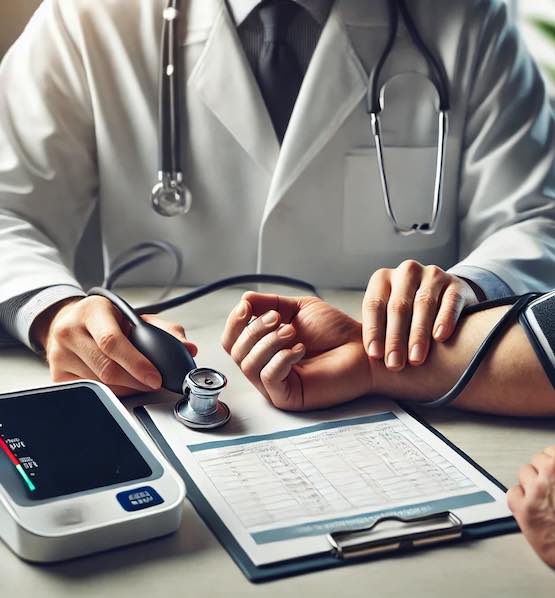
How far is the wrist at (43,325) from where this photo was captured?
95 centimetres

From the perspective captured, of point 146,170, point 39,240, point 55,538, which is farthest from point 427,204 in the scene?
point 55,538

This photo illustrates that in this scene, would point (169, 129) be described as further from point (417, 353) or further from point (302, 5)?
point (417, 353)

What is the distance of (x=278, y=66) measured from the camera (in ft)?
4.17

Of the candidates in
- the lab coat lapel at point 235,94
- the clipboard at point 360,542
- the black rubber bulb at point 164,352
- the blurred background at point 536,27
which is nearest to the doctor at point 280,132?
the lab coat lapel at point 235,94

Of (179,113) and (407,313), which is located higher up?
(179,113)

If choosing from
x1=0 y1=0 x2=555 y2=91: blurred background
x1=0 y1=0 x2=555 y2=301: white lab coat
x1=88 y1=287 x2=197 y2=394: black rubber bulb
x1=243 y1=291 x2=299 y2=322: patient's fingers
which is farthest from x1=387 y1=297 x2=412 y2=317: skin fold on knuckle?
x1=0 y1=0 x2=555 y2=91: blurred background

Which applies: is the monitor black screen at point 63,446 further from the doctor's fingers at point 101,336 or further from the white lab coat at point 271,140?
the white lab coat at point 271,140

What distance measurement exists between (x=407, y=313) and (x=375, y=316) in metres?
0.03

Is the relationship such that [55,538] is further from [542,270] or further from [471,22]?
[471,22]

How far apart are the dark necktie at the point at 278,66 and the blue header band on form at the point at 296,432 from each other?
2.02 feet

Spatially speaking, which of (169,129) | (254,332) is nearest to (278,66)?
(169,129)

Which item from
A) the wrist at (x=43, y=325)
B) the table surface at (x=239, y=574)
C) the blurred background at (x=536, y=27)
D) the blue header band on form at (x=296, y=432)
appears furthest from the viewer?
the blurred background at (x=536, y=27)

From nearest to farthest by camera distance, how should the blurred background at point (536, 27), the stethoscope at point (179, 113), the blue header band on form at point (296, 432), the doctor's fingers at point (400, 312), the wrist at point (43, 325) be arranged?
the blue header band on form at point (296, 432) < the doctor's fingers at point (400, 312) < the wrist at point (43, 325) < the stethoscope at point (179, 113) < the blurred background at point (536, 27)

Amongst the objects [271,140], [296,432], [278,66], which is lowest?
[296,432]
